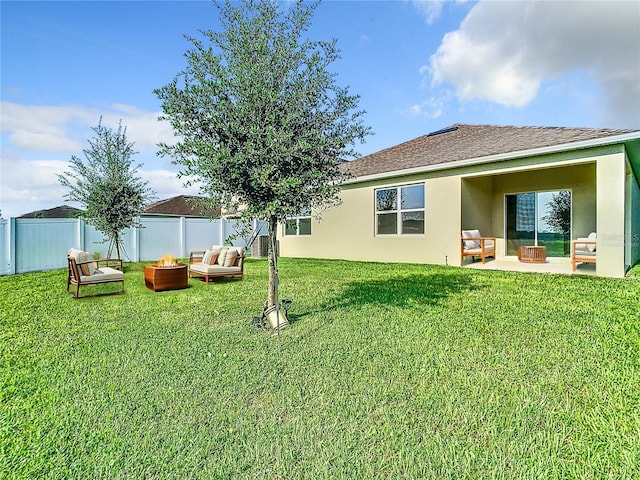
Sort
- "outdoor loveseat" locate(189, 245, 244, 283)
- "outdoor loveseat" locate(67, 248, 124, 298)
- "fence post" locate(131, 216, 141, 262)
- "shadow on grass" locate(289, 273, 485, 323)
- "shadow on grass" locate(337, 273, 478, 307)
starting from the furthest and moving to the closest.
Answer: "fence post" locate(131, 216, 141, 262) < "outdoor loveseat" locate(189, 245, 244, 283) < "outdoor loveseat" locate(67, 248, 124, 298) < "shadow on grass" locate(337, 273, 478, 307) < "shadow on grass" locate(289, 273, 485, 323)

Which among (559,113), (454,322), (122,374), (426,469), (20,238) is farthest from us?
(559,113)

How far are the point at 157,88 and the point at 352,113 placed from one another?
8.76 ft

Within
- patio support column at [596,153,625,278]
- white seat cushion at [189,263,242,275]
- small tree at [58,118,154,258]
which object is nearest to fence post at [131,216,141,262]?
small tree at [58,118,154,258]

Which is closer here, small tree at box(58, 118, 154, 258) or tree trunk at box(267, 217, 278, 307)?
tree trunk at box(267, 217, 278, 307)

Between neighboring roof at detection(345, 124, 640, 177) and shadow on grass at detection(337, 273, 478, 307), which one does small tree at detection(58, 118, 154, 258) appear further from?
shadow on grass at detection(337, 273, 478, 307)

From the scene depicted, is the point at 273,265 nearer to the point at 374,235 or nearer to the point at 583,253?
the point at 374,235

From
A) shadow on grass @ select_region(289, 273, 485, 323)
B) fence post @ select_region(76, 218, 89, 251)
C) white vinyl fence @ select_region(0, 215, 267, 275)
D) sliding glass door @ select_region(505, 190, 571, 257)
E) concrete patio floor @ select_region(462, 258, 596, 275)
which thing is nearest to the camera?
shadow on grass @ select_region(289, 273, 485, 323)

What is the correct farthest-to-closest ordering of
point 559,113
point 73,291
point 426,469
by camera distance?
point 559,113, point 73,291, point 426,469

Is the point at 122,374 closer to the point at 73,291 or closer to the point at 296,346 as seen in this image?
the point at 296,346

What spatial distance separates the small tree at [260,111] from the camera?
425cm

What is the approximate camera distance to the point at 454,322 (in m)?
4.85

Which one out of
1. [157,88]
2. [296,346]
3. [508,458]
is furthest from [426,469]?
[157,88]

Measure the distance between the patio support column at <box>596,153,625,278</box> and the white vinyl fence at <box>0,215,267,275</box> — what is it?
8.68 m

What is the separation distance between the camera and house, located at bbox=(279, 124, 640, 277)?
9.21m
